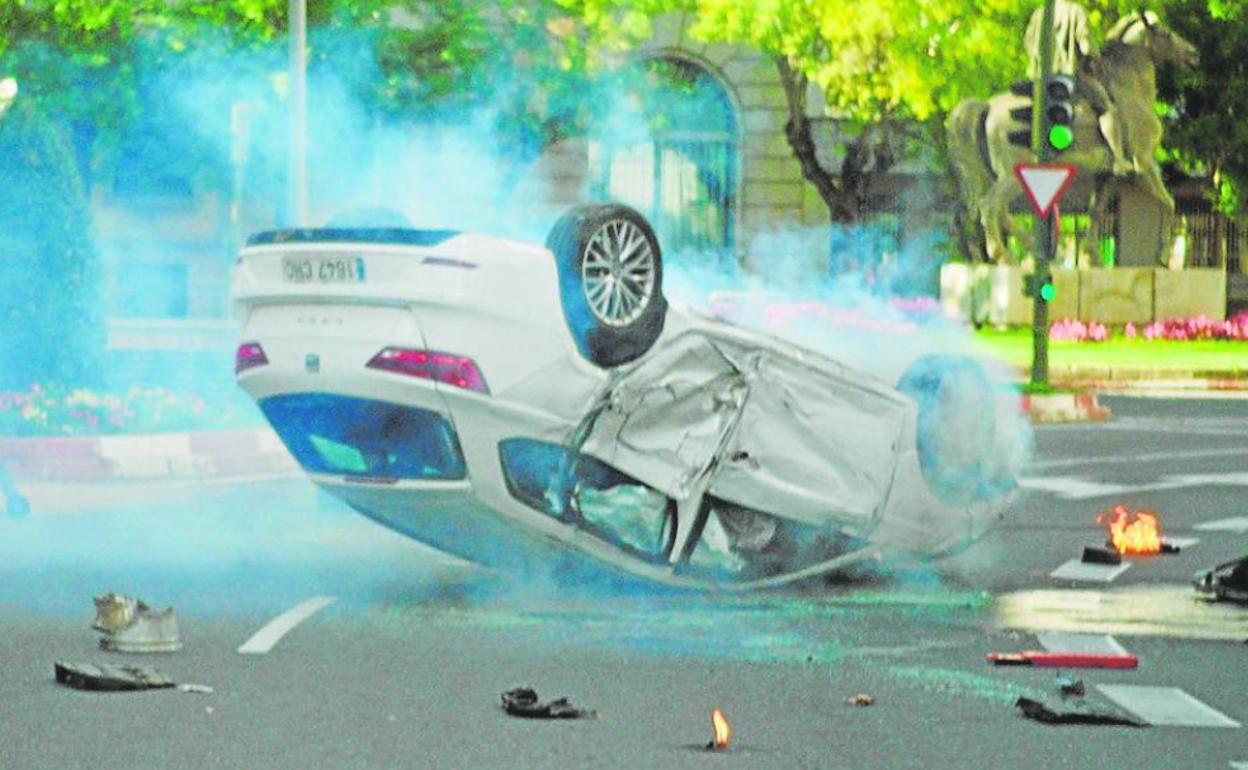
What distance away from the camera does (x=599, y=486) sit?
41.3 ft

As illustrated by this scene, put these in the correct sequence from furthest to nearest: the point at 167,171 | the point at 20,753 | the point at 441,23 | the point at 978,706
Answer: the point at 167,171 → the point at 441,23 → the point at 978,706 → the point at 20,753

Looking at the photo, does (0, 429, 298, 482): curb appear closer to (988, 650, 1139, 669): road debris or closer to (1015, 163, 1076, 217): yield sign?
(1015, 163, 1076, 217): yield sign

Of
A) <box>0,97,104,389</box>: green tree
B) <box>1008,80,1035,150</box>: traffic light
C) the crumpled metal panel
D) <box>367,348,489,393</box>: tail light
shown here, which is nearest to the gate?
<box>1008,80,1035,150</box>: traffic light

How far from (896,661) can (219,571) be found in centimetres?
419

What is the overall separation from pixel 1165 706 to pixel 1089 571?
4876 millimetres

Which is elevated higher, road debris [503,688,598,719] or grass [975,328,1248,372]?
road debris [503,688,598,719]

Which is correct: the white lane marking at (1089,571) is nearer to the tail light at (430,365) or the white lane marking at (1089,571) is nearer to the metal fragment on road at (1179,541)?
the metal fragment on road at (1179,541)

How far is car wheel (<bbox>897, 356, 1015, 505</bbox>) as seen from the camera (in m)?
13.8

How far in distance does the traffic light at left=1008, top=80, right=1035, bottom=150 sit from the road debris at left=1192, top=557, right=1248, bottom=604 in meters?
15.8

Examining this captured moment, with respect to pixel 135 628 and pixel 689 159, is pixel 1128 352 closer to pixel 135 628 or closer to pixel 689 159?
pixel 689 159

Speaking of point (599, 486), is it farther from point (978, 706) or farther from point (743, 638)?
point (978, 706)

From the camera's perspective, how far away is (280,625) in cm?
1209

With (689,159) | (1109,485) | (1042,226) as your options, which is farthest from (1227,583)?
(689,159)

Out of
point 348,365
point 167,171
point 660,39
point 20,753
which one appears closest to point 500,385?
point 348,365
